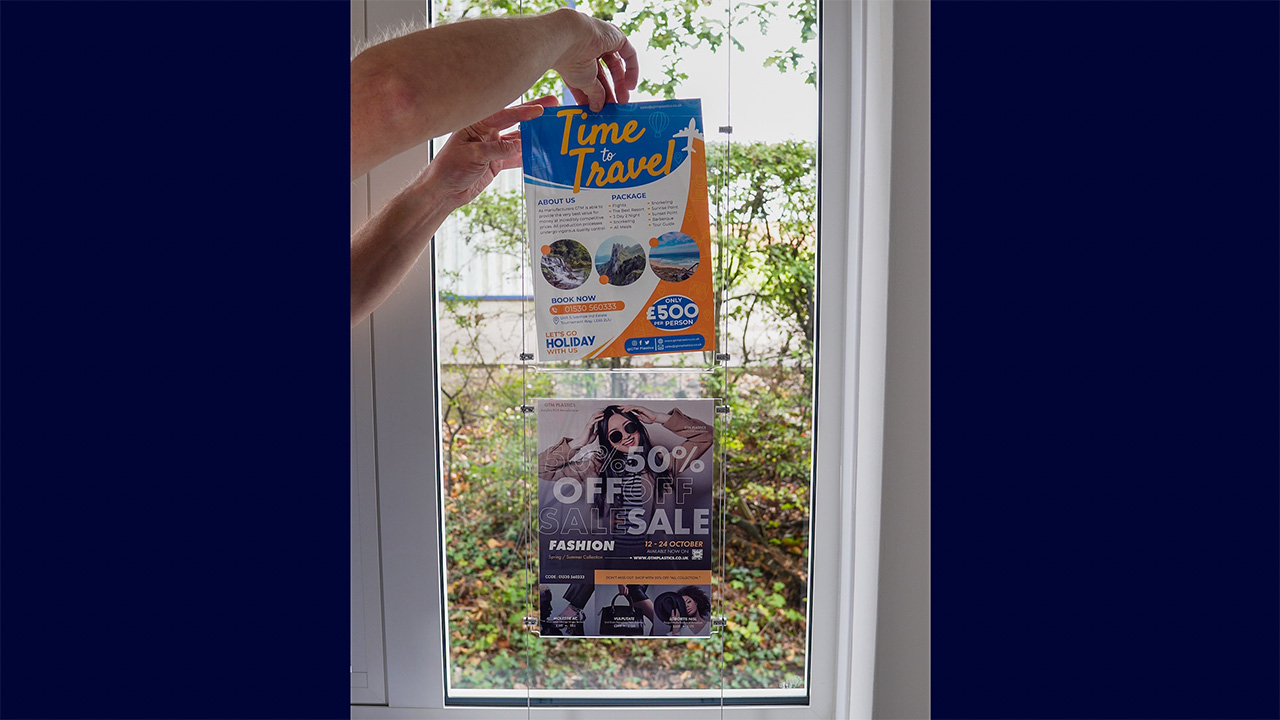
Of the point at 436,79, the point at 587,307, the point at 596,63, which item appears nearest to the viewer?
the point at 436,79

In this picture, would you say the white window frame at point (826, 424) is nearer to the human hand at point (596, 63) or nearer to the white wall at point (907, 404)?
the white wall at point (907, 404)

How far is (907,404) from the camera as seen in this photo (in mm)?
1129

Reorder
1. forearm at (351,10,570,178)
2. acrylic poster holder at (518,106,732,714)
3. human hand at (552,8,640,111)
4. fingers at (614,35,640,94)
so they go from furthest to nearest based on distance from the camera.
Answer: acrylic poster holder at (518,106,732,714)
fingers at (614,35,640,94)
human hand at (552,8,640,111)
forearm at (351,10,570,178)

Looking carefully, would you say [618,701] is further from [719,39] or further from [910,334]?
[719,39]

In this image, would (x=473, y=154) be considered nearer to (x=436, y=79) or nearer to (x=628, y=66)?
(x=628, y=66)

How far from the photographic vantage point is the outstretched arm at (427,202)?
3.44ft

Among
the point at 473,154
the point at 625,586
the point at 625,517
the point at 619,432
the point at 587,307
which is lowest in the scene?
the point at 625,586

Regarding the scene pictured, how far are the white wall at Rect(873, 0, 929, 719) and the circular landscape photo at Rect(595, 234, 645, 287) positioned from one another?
382 millimetres

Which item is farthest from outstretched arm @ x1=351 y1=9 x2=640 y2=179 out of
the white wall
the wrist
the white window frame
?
the white wall

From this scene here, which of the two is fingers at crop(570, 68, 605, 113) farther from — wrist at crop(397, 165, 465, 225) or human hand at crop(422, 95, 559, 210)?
wrist at crop(397, 165, 465, 225)

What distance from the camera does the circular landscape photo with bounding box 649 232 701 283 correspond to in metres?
1.13

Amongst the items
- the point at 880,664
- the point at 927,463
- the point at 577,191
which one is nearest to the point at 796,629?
the point at 880,664

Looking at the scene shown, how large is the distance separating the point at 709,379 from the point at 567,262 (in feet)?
0.94

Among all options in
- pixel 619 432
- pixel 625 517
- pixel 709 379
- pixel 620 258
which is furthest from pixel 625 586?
pixel 620 258
